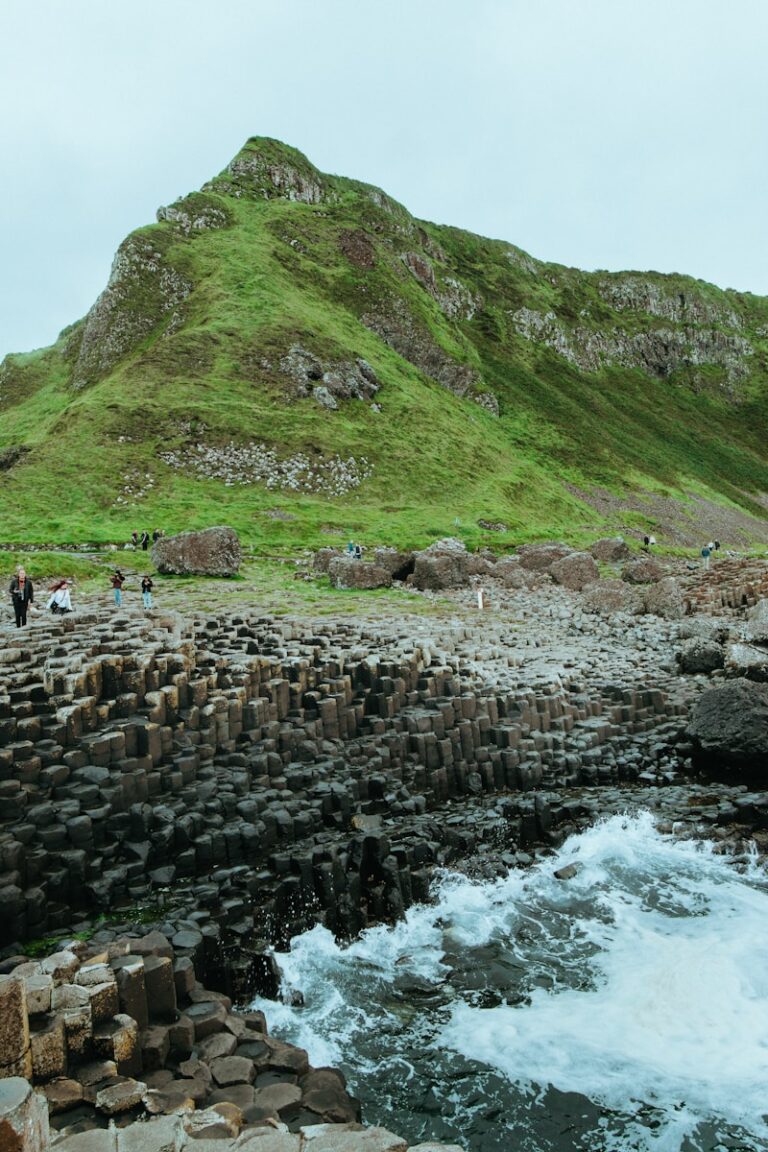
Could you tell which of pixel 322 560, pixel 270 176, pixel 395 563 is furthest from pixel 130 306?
pixel 395 563

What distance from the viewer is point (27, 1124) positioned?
3.84m

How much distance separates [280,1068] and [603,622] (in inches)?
799

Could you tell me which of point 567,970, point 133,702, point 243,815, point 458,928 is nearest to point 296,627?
point 133,702

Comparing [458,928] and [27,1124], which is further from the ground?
[27,1124]

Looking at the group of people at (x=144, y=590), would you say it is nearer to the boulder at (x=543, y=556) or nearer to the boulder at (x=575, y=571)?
the boulder at (x=575, y=571)

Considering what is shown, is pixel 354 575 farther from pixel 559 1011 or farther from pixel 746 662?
pixel 559 1011

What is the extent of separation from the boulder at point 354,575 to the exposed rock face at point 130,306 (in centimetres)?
4451

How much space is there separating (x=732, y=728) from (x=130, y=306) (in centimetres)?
6657

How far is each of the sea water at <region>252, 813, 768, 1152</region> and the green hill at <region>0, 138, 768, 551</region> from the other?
93.4 feet

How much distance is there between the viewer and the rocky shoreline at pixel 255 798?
613 cm

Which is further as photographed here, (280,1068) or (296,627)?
(296,627)

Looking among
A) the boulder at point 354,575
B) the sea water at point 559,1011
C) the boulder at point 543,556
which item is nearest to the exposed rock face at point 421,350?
the boulder at point 543,556

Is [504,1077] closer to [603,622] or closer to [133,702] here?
[133,702]

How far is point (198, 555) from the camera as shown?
28719 millimetres
